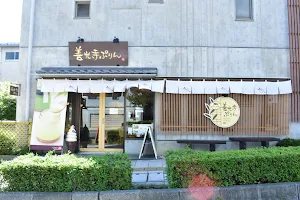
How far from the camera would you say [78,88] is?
10586mm

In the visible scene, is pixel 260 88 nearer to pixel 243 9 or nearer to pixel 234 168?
pixel 243 9

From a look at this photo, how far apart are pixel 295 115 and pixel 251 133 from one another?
2.00 metres

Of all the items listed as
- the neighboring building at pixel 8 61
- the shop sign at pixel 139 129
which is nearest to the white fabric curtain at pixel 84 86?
the shop sign at pixel 139 129

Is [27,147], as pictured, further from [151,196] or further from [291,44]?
[291,44]

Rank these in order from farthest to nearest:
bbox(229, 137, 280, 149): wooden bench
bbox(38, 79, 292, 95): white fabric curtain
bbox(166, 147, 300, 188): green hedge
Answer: bbox(38, 79, 292, 95): white fabric curtain → bbox(229, 137, 280, 149): wooden bench → bbox(166, 147, 300, 188): green hedge

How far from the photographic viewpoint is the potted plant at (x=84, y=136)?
11523mm

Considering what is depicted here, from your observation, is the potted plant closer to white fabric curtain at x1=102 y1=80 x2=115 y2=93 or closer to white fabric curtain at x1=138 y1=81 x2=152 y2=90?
white fabric curtain at x1=102 y1=80 x2=115 y2=93

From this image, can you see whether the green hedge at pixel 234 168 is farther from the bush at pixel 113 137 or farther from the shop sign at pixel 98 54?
the shop sign at pixel 98 54

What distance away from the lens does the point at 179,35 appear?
10969 mm

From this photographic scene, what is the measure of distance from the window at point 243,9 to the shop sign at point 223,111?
11.8ft

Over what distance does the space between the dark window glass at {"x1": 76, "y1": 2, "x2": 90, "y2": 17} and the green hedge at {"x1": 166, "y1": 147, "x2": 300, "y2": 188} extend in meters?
8.11

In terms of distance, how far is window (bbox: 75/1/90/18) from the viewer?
11.5 meters

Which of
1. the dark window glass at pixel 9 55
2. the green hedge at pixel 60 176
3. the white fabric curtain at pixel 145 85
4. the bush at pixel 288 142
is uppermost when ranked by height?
the dark window glass at pixel 9 55

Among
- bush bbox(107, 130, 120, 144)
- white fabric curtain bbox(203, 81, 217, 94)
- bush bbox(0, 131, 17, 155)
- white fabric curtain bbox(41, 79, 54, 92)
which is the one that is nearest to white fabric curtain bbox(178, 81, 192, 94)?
white fabric curtain bbox(203, 81, 217, 94)
